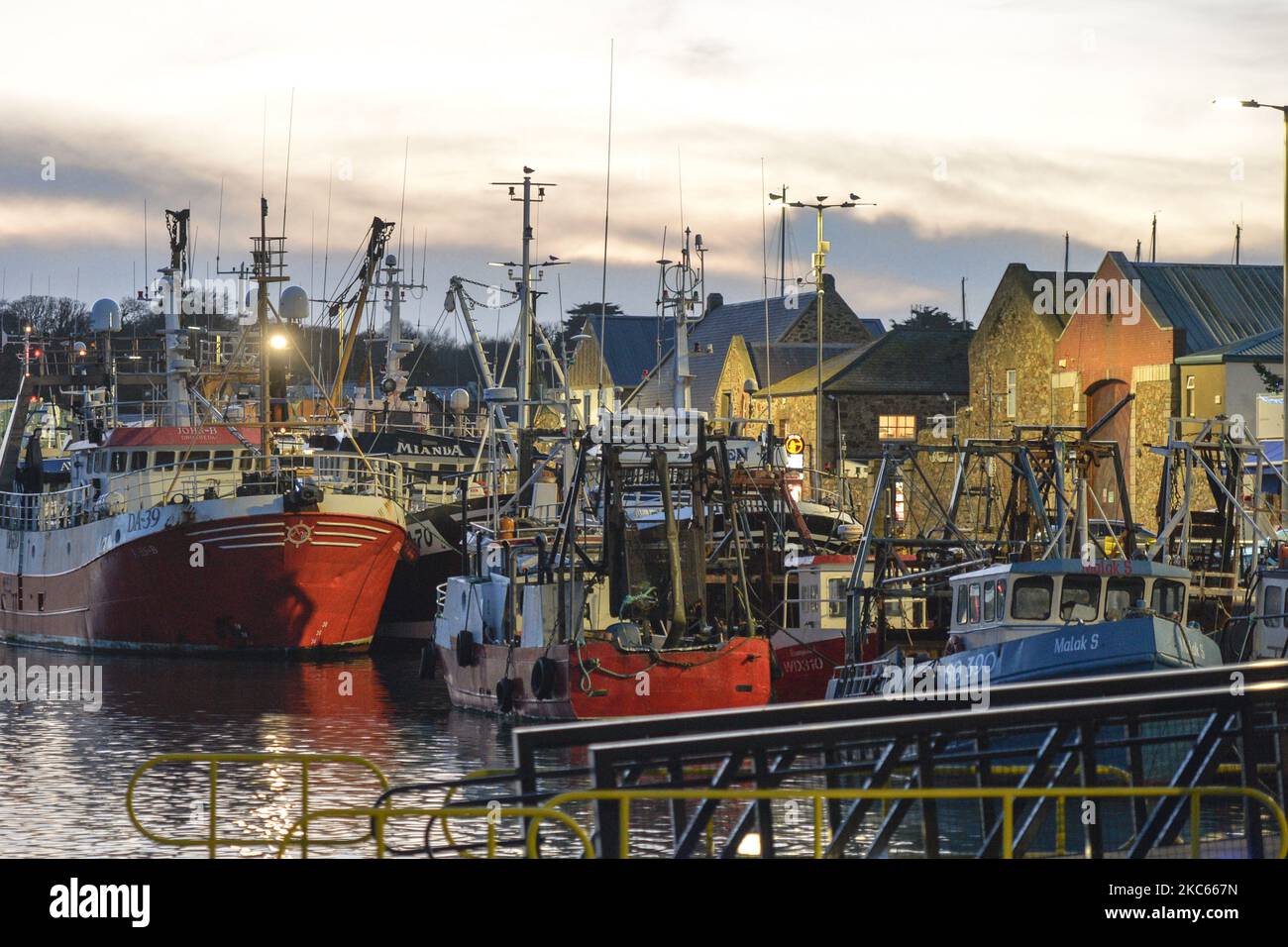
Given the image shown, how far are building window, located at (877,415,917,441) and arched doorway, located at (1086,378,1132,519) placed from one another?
12.9 meters

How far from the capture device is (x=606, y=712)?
32.8m

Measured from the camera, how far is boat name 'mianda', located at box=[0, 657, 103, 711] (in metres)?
41.6

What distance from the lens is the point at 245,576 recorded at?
50.1 meters

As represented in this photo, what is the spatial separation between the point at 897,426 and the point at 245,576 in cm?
3799

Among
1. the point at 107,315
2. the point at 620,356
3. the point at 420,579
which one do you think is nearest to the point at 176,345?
the point at 107,315

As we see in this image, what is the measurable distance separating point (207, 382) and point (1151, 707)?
52.1 m

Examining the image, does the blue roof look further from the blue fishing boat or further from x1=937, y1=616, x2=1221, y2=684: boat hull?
x1=937, y1=616, x2=1221, y2=684: boat hull

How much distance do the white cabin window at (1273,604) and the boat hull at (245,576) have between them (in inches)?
988

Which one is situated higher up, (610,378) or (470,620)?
(610,378)

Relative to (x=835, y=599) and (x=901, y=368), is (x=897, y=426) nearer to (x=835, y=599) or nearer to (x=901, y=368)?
(x=901, y=368)

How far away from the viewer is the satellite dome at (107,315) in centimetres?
6109

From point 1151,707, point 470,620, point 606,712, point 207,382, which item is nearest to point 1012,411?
point 207,382
